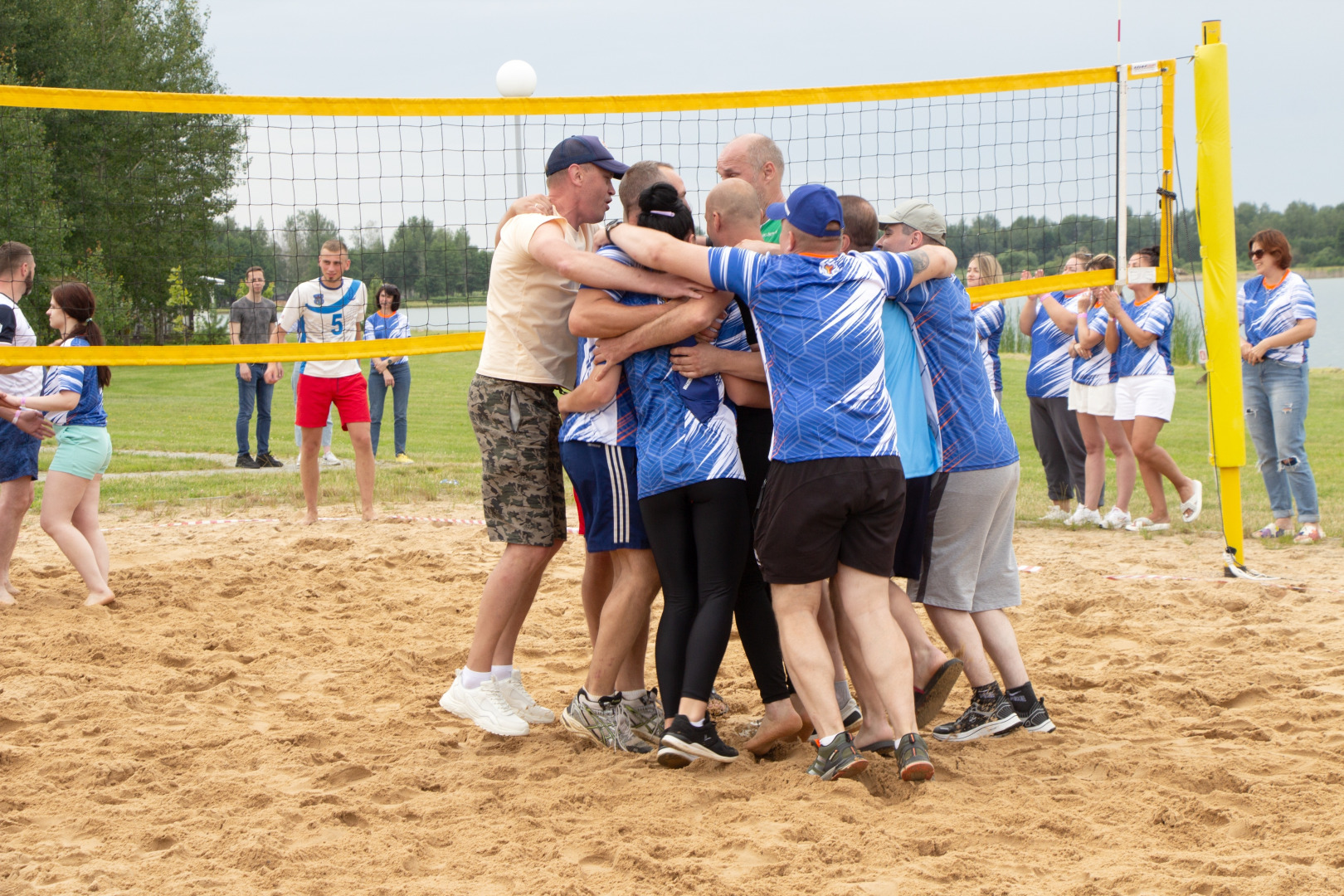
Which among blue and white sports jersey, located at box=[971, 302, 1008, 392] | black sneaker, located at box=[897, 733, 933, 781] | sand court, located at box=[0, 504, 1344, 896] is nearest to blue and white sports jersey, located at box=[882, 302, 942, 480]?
black sneaker, located at box=[897, 733, 933, 781]

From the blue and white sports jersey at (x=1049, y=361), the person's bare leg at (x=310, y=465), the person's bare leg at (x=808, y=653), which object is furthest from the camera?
the blue and white sports jersey at (x=1049, y=361)

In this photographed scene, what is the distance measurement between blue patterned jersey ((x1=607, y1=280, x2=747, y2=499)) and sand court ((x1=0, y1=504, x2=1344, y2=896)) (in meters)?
0.90

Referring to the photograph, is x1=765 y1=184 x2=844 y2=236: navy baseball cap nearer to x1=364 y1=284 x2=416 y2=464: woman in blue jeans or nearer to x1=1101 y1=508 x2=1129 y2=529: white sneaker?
x1=1101 y1=508 x2=1129 y2=529: white sneaker

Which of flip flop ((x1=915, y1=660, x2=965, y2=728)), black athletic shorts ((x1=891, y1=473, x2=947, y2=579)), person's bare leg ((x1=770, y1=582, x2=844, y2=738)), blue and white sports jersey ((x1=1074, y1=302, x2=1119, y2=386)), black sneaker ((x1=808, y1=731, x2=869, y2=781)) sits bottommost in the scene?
black sneaker ((x1=808, y1=731, x2=869, y2=781))

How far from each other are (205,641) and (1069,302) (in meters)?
6.09

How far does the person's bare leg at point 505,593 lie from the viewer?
3.80m

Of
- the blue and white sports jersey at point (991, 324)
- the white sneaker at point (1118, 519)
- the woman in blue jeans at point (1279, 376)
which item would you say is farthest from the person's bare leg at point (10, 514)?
the woman in blue jeans at point (1279, 376)

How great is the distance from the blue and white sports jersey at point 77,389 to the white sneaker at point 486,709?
2.48 meters

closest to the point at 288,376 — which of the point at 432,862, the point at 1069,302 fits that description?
the point at 1069,302

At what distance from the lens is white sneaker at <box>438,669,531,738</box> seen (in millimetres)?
3781

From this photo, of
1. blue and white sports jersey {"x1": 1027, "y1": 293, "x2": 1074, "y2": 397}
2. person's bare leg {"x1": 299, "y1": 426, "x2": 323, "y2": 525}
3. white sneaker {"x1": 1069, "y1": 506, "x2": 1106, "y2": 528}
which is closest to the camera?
person's bare leg {"x1": 299, "y1": 426, "x2": 323, "y2": 525}

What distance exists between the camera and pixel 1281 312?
6.85 metres

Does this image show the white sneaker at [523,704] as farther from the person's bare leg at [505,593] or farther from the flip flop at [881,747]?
the flip flop at [881,747]

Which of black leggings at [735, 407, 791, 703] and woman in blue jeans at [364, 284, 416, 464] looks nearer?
black leggings at [735, 407, 791, 703]
